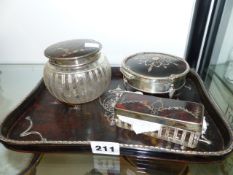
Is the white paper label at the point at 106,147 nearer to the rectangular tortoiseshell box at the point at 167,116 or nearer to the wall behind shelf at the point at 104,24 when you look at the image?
the rectangular tortoiseshell box at the point at 167,116

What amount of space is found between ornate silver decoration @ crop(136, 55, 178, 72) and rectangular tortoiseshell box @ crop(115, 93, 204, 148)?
120 mm

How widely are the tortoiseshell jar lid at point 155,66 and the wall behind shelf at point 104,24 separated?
0.14 meters

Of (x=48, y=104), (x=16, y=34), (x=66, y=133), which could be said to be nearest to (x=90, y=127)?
(x=66, y=133)

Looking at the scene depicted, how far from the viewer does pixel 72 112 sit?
0.61 meters

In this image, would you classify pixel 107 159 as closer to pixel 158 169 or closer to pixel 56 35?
pixel 158 169

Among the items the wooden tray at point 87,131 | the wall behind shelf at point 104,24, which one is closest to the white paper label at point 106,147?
the wooden tray at point 87,131

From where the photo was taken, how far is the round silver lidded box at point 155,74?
0.57 meters

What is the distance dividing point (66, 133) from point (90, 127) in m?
0.06

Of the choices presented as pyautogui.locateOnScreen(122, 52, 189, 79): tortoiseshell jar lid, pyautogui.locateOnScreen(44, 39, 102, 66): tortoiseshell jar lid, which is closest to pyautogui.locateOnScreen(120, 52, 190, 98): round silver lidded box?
pyautogui.locateOnScreen(122, 52, 189, 79): tortoiseshell jar lid

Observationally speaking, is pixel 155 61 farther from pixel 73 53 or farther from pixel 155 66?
pixel 73 53

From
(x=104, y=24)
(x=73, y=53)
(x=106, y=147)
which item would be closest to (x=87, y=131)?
(x=106, y=147)

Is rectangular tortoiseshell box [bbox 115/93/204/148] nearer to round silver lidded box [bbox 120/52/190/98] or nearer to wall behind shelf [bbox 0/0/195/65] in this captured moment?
round silver lidded box [bbox 120/52/190/98]

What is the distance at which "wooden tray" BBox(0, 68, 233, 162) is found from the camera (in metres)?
0.49

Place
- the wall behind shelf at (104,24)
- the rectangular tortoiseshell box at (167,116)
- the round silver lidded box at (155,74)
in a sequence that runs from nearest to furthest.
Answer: the rectangular tortoiseshell box at (167,116), the round silver lidded box at (155,74), the wall behind shelf at (104,24)
